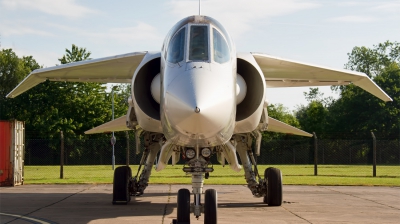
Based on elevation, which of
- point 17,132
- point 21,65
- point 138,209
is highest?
point 21,65

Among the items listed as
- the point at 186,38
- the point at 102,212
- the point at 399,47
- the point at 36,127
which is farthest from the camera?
the point at 399,47

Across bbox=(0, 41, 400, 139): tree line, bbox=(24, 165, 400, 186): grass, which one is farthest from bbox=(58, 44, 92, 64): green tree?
bbox=(24, 165, 400, 186): grass

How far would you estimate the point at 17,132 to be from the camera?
18.5 m

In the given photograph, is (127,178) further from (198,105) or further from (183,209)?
(198,105)

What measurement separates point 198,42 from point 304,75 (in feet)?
14.4

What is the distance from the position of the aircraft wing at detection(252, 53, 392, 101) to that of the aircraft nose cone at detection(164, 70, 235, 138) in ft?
10.7

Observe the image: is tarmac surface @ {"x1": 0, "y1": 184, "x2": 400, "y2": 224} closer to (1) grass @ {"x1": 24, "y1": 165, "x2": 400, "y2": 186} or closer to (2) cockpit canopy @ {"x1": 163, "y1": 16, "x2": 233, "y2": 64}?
(2) cockpit canopy @ {"x1": 163, "y1": 16, "x2": 233, "y2": 64}

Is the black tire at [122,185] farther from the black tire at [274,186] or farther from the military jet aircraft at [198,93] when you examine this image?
the black tire at [274,186]

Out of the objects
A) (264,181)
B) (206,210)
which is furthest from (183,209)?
(264,181)

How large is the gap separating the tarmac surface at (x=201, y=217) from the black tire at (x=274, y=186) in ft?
0.68

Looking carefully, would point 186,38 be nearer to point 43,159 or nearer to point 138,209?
point 138,209

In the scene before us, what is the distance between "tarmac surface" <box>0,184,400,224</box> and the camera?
10.5 m

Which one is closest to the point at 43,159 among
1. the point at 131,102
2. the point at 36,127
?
the point at 36,127

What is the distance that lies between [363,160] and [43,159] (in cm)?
2137
